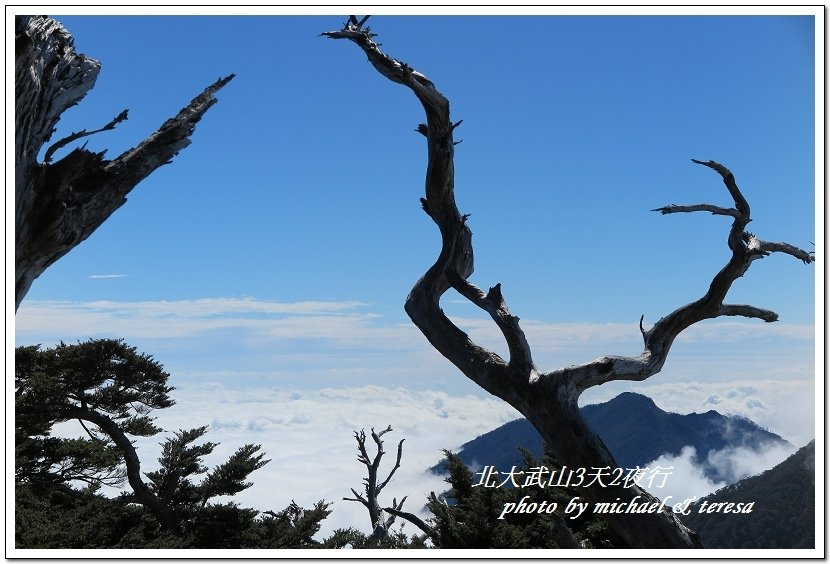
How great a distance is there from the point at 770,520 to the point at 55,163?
7610mm

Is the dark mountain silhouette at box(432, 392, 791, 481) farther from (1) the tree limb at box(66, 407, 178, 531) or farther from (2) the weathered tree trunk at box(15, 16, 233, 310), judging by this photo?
(2) the weathered tree trunk at box(15, 16, 233, 310)

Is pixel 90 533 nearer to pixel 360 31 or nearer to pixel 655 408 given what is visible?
pixel 360 31

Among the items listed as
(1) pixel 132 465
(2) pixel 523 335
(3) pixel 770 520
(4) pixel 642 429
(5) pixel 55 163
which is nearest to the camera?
(5) pixel 55 163

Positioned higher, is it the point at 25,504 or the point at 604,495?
the point at 604,495

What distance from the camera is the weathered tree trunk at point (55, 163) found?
3877 mm

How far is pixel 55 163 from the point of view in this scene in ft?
13.4

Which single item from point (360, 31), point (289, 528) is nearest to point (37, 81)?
point (360, 31)

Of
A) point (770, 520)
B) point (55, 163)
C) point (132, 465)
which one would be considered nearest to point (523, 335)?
point (55, 163)

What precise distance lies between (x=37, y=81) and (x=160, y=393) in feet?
31.2

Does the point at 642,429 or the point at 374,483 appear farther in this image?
the point at 642,429

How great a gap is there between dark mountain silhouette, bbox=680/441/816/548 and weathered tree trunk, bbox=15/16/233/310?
4974 millimetres

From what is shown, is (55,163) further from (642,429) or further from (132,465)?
(642,429)

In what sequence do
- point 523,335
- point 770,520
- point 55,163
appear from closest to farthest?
point 55,163 → point 523,335 → point 770,520
